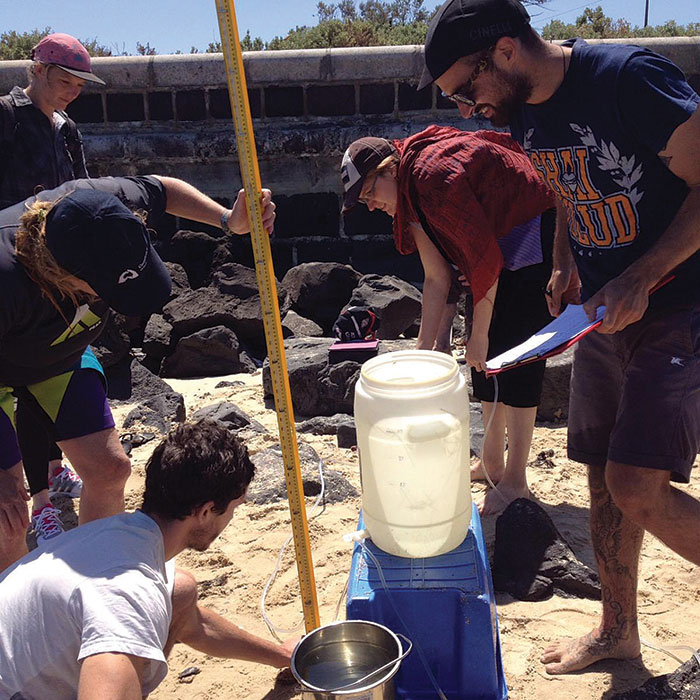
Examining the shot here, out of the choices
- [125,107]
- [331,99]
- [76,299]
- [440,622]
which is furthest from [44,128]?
[331,99]

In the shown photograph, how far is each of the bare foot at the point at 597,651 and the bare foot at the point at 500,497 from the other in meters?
1.22

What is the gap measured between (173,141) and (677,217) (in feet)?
25.8

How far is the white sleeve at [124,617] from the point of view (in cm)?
193

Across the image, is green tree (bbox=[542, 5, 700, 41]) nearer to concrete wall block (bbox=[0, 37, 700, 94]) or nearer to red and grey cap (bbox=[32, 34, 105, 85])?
concrete wall block (bbox=[0, 37, 700, 94])

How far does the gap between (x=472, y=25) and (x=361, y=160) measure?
1264 mm

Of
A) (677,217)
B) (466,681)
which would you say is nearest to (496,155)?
(677,217)

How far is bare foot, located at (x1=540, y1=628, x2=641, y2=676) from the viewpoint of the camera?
2922mm

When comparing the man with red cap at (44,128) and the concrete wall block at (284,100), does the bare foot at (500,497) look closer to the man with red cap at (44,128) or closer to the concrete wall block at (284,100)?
the man with red cap at (44,128)

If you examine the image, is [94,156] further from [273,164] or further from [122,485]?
[122,485]

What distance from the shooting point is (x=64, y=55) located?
4496mm

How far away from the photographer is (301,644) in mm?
2455

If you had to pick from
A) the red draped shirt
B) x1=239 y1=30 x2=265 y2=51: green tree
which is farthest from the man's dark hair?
x1=239 y1=30 x2=265 y2=51: green tree

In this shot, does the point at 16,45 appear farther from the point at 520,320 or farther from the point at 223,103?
the point at 520,320

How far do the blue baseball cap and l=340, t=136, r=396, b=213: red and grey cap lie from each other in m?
1.38
